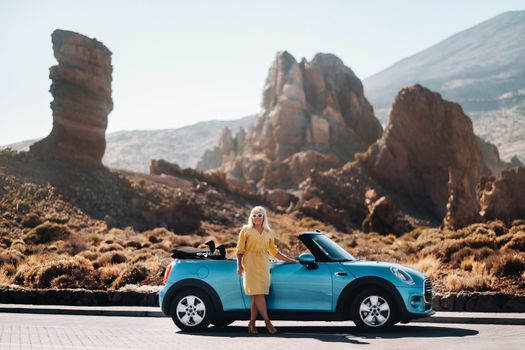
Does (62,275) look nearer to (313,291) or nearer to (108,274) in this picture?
(108,274)

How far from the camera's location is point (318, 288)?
13.0m

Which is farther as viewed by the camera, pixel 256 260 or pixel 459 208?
pixel 459 208

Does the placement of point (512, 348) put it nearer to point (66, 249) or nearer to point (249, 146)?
point (66, 249)

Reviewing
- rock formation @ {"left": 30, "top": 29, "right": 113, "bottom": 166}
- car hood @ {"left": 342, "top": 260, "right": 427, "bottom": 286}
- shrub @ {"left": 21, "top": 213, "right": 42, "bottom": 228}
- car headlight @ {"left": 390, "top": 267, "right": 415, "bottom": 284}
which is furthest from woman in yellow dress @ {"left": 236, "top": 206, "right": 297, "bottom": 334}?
rock formation @ {"left": 30, "top": 29, "right": 113, "bottom": 166}

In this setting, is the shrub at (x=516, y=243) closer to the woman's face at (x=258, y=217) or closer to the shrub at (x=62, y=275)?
Result: the shrub at (x=62, y=275)

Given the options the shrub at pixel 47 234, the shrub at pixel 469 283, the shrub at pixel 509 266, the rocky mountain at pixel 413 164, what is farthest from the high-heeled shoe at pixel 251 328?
the rocky mountain at pixel 413 164

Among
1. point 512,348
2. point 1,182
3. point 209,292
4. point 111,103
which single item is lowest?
point 512,348

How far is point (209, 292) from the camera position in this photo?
533 inches

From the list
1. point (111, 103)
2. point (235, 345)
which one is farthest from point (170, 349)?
point (111, 103)

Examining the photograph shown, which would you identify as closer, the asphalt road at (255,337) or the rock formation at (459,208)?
the asphalt road at (255,337)

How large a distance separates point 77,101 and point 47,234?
32.4 metres

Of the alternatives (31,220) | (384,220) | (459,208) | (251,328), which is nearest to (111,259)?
(251,328)

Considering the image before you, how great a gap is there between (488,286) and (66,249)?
3036 centimetres

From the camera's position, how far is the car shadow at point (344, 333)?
1239 cm
